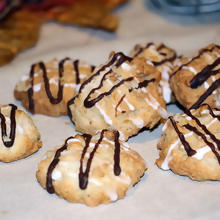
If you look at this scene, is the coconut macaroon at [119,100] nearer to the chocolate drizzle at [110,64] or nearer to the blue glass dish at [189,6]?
the chocolate drizzle at [110,64]

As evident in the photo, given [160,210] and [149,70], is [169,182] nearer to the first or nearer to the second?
[160,210]

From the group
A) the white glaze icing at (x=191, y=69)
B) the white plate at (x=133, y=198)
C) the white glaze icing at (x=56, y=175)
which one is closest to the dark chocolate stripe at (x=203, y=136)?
the white plate at (x=133, y=198)

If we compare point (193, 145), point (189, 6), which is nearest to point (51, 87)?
point (193, 145)

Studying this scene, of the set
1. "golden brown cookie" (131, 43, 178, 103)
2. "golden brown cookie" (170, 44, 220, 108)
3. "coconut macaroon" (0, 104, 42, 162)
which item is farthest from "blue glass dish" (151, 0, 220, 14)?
"coconut macaroon" (0, 104, 42, 162)

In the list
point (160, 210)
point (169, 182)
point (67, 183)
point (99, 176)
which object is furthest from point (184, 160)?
point (67, 183)

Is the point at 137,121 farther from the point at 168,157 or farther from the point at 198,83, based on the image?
the point at 198,83

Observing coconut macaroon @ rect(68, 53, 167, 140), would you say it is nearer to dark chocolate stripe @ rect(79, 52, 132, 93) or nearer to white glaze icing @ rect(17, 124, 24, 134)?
dark chocolate stripe @ rect(79, 52, 132, 93)
